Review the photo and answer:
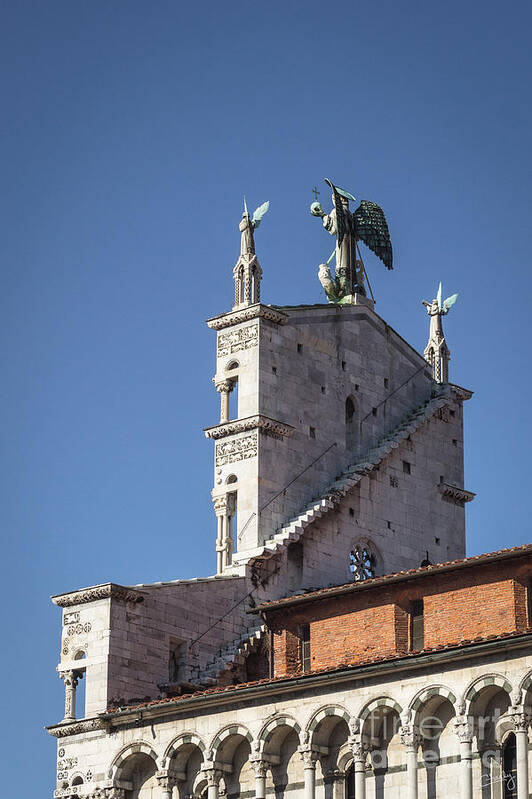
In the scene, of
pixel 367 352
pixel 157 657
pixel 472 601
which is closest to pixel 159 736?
pixel 157 657

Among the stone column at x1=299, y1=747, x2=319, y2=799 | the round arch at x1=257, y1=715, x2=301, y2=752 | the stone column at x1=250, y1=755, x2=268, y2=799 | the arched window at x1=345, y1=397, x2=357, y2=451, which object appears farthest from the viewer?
the arched window at x1=345, y1=397, x2=357, y2=451

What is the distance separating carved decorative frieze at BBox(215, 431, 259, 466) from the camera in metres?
67.4

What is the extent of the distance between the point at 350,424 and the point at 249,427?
5.73m

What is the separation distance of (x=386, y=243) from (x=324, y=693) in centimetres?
2518

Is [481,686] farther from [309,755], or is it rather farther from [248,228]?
[248,228]

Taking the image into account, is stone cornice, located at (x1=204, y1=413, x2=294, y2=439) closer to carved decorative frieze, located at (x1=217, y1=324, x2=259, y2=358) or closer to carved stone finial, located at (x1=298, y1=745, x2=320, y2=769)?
carved decorative frieze, located at (x1=217, y1=324, x2=259, y2=358)

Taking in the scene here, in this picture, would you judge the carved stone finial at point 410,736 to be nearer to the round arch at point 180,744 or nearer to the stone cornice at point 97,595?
the round arch at point 180,744

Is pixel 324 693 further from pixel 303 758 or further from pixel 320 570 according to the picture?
pixel 320 570

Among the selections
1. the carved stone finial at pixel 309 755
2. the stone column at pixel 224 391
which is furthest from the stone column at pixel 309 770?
the stone column at pixel 224 391

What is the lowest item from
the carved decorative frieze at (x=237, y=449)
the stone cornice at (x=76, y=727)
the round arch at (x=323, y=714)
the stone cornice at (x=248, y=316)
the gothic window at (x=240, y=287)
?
the round arch at (x=323, y=714)

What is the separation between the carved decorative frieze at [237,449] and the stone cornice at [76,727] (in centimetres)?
1107

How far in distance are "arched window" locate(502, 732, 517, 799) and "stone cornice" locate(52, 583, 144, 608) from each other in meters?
14.0

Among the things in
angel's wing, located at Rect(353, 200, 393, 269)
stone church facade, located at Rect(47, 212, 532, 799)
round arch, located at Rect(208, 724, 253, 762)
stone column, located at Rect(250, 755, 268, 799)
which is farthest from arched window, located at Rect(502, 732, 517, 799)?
angel's wing, located at Rect(353, 200, 393, 269)

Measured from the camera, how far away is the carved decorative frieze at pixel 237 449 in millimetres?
67375
